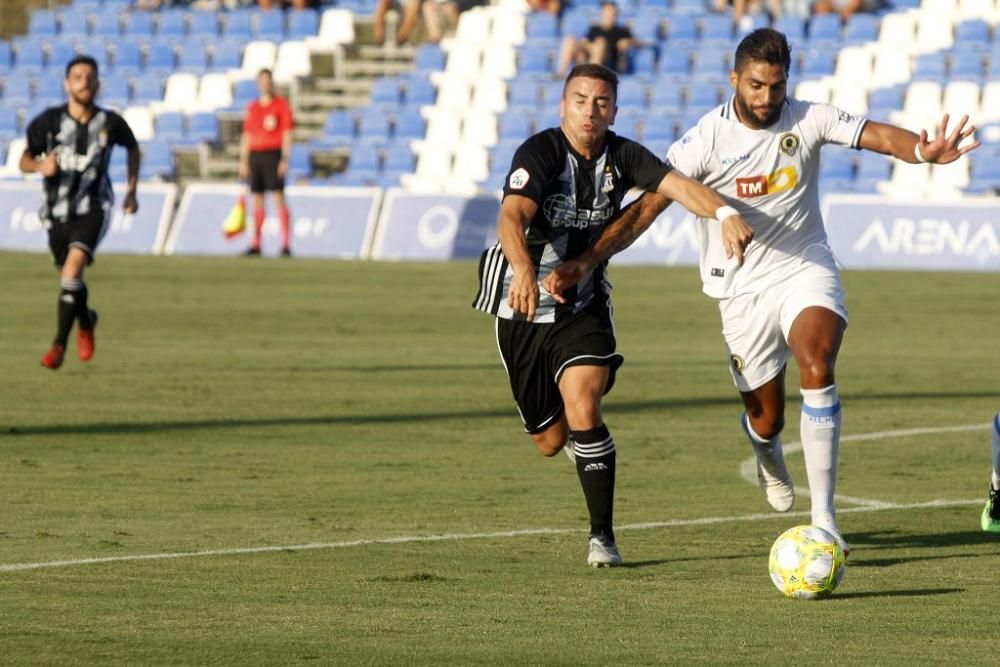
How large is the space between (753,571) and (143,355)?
1033cm

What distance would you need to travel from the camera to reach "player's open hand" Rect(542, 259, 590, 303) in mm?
8047

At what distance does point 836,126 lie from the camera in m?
8.55

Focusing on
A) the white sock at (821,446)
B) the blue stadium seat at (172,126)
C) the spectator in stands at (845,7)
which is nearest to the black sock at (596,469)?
the white sock at (821,446)

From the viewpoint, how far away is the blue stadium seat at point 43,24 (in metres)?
39.4

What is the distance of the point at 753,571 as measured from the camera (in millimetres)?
7664

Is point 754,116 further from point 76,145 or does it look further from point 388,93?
point 388,93

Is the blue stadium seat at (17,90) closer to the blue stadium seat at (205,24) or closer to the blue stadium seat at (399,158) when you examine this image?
the blue stadium seat at (205,24)

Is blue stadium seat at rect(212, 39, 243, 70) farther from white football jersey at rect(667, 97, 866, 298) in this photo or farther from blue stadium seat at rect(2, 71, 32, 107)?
white football jersey at rect(667, 97, 866, 298)

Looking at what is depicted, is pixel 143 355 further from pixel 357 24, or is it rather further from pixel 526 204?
pixel 357 24

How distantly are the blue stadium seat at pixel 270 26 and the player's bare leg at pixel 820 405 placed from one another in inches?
1162

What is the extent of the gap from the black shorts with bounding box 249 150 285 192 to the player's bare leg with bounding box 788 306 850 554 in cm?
2070

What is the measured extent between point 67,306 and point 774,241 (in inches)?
295

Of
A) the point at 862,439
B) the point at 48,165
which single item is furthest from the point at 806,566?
the point at 48,165

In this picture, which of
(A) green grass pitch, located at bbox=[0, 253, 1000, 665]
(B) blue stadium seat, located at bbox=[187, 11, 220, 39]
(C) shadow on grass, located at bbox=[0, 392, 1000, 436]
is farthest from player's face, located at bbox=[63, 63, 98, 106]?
(B) blue stadium seat, located at bbox=[187, 11, 220, 39]
